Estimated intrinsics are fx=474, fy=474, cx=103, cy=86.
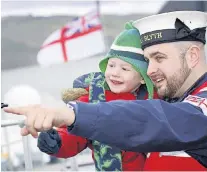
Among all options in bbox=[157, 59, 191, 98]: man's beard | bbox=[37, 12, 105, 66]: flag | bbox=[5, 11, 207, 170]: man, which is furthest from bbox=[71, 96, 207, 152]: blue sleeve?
bbox=[37, 12, 105, 66]: flag

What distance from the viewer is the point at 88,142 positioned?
188cm

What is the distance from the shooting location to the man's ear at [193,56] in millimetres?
1351

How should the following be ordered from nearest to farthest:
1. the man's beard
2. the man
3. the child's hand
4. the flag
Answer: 1. the man
2. the man's beard
3. the child's hand
4. the flag

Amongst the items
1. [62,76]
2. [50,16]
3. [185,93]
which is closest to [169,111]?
[185,93]

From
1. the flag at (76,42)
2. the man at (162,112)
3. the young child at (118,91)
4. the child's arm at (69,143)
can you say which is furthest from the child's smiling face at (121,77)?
the flag at (76,42)

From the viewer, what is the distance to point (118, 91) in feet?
6.05

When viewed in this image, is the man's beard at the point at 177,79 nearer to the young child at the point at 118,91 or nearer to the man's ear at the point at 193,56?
the man's ear at the point at 193,56

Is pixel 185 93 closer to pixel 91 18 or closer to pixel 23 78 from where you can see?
pixel 91 18

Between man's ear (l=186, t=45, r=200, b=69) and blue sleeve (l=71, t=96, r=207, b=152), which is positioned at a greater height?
man's ear (l=186, t=45, r=200, b=69)

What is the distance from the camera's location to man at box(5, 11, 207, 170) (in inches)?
39.6

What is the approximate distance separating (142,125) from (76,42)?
676 centimetres

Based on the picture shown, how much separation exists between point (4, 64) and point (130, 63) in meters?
10.4

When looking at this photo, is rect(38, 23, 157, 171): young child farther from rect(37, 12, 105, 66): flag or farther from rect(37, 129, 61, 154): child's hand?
rect(37, 12, 105, 66): flag

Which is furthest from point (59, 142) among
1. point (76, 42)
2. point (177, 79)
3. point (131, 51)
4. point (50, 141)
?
point (76, 42)
